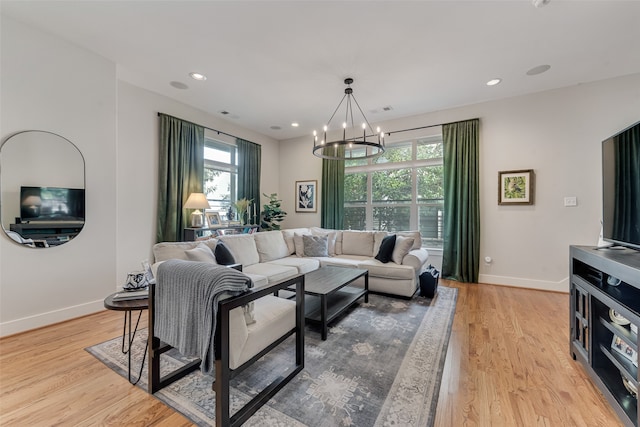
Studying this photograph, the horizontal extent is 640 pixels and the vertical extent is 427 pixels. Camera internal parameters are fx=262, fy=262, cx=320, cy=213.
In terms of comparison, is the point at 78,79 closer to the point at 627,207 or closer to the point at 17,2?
the point at 17,2

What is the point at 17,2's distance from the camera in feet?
7.36

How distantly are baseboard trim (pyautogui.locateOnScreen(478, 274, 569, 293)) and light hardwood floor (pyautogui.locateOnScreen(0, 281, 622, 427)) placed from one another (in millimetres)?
1383

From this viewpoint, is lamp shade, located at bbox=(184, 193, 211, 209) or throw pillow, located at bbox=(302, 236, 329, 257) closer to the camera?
lamp shade, located at bbox=(184, 193, 211, 209)

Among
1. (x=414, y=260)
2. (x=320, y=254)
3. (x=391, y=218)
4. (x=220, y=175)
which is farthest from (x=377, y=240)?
(x=220, y=175)

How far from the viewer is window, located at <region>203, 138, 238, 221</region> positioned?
4.84 m

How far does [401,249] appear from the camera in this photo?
146 inches

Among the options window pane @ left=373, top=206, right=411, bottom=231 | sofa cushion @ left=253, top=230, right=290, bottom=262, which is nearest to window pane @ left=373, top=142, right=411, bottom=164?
window pane @ left=373, top=206, right=411, bottom=231

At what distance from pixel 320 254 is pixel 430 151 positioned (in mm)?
2780

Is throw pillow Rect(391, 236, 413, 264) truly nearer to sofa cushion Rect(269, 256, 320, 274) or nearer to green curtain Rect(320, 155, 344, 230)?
sofa cushion Rect(269, 256, 320, 274)

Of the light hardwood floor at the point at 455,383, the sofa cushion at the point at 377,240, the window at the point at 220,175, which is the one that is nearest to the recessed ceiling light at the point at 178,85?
the window at the point at 220,175

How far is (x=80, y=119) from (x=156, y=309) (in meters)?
2.66

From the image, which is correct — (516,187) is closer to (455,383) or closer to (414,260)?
(414,260)

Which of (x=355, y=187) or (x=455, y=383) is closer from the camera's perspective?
(x=455, y=383)

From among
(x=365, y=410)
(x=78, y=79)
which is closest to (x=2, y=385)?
(x=365, y=410)
